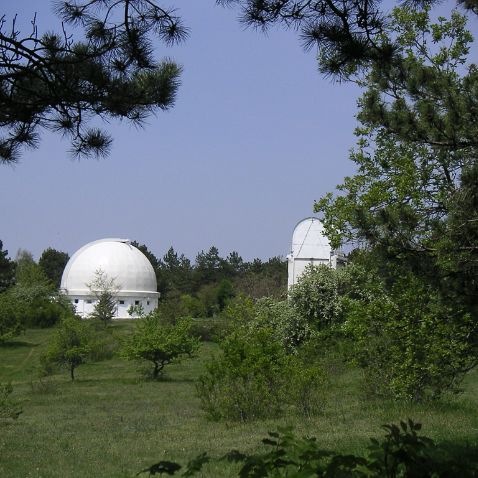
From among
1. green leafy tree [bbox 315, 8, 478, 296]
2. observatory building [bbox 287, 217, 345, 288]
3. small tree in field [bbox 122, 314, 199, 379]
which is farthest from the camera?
observatory building [bbox 287, 217, 345, 288]

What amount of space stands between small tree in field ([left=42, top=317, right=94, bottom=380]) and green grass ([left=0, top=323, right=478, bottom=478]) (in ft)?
16.3

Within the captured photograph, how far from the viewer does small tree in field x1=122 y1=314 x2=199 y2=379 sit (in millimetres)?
27969

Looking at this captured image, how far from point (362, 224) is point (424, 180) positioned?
297cm

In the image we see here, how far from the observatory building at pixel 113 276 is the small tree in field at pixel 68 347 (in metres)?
30.8

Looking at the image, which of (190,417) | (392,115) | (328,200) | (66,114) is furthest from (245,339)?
(66,114)

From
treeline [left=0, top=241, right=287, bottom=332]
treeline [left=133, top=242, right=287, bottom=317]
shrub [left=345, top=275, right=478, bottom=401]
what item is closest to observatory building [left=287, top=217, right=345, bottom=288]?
treeline [left=0, top=241, right=287, bottom=332]

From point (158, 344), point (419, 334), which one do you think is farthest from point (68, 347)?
point (419, 334)

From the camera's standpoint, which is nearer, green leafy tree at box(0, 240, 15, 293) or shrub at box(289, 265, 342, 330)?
shrub at box(289, 265, 342, 330)

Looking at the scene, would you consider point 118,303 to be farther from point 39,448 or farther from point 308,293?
point 39,448

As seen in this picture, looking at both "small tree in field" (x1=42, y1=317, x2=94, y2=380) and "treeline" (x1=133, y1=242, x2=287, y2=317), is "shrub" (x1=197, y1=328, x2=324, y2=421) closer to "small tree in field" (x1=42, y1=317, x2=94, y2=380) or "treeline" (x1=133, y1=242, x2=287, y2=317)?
"small tree in field" (x1=42, y1=317, x2=94, y2=380)

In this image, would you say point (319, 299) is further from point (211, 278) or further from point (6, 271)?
point (211, 278)

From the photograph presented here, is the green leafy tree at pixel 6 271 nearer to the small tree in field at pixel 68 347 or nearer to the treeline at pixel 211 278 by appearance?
the treeline at pixel 211 278

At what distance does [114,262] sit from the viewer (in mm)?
62719

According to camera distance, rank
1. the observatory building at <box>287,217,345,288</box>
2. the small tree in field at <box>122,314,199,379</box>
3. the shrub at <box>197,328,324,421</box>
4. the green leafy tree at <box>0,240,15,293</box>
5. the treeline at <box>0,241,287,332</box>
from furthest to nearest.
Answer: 1. the green leafy tree at <box>0,240,15,293</box>
2. the treeline at <box>0,241,287,332</box>
3. the observatory building at <box>287,217,345,288</box>
4. the small tree in field at <box>122,314,199,379</box>
5. the shrub at <box>197,328,324,421</box>
